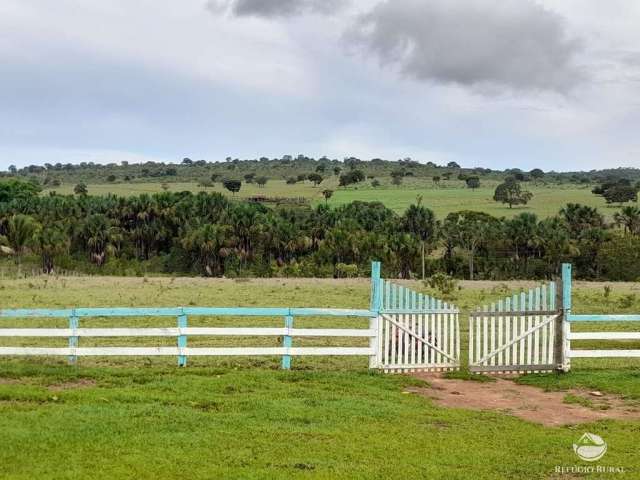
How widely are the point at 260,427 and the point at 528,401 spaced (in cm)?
516

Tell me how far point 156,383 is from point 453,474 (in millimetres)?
6131

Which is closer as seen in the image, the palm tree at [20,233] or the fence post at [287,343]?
the fence post at [287,343]

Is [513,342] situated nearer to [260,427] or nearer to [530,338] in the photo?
[530,338]

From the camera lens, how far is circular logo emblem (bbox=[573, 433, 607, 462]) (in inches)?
367

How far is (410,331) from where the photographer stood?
1473 cm

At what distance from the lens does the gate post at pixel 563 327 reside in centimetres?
1498

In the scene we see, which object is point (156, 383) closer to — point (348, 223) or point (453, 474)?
point (453, 474)

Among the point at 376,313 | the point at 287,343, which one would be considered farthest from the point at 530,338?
the point at 287,343

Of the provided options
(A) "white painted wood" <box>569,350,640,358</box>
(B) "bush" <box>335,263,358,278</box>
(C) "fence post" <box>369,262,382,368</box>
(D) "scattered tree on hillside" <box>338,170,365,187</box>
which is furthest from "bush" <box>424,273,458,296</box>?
(D) "scattered tree on hillside" <box>338,170,365,187</box>

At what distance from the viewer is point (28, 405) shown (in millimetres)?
11156

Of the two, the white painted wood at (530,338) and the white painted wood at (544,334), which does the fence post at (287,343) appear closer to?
the white painted wood at (530,338)

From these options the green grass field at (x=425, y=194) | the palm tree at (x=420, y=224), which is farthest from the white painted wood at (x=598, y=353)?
the green grass field at (x=425, y=194)

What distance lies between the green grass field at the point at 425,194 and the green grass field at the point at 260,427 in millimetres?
104792

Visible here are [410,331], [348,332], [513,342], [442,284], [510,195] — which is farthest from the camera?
[510,195]
